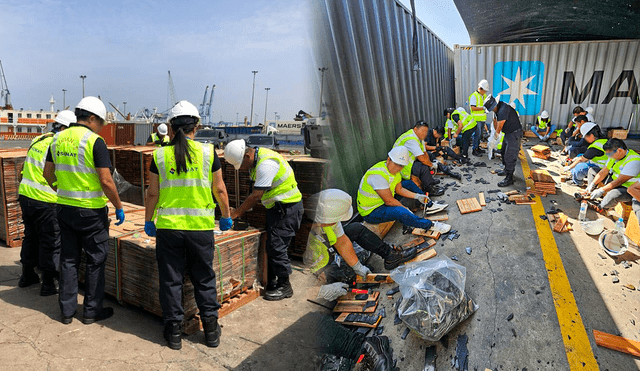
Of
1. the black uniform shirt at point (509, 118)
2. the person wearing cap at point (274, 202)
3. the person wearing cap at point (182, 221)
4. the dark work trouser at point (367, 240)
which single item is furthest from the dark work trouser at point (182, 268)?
the black uniform shirt at point (509, 118)

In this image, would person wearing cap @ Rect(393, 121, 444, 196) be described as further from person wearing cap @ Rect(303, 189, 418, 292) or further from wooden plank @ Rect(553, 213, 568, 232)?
wooden plank @ Rect(553, 213, 568, 232)

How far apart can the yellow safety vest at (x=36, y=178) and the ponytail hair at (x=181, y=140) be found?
1793 mm

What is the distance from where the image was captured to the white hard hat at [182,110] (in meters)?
3.08

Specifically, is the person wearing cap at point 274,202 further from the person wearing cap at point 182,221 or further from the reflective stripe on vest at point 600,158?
the reflective stripe on vest at point 600,158

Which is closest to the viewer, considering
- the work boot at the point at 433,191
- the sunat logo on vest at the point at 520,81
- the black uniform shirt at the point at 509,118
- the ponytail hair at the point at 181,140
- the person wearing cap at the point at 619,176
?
the ponytail hair at the point at 181,140

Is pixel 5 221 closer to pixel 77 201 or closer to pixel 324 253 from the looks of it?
pixel 77 201

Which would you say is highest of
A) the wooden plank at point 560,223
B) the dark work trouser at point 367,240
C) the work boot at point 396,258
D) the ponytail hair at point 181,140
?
the ponytail hair at point 181,140

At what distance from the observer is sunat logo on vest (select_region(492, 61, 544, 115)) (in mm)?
11328

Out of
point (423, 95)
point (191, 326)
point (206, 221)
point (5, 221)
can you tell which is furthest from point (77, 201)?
point (423, 95)

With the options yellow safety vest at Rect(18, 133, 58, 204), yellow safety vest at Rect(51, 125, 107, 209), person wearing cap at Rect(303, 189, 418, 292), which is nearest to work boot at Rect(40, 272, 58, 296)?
yellow safety vest at Rect(18, 133, 58, 204)

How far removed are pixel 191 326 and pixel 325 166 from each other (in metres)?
2.15

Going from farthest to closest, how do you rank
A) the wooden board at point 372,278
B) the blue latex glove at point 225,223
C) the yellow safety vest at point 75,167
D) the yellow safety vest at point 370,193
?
the yellow safety vest at point 370,193, the wooden board at point 372,278, the blue latex glove at point 225,223, the yellow safety vest at point 75,167

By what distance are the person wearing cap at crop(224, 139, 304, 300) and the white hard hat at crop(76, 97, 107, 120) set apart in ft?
3.68

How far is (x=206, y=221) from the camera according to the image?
305 centimetres
